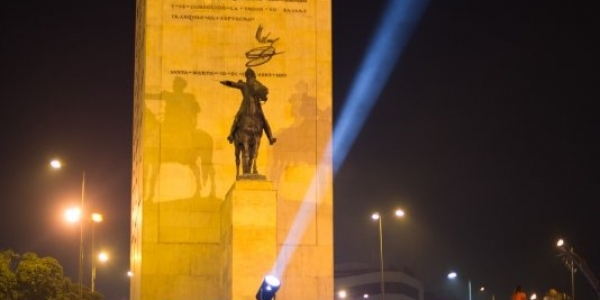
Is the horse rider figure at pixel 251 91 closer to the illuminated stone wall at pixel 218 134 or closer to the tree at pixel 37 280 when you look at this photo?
the illuminated stone wall at pixel 218 134

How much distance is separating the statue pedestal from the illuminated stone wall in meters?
4.15

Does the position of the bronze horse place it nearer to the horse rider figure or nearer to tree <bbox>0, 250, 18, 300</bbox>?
the horse rider figure

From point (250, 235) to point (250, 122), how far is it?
114 inches

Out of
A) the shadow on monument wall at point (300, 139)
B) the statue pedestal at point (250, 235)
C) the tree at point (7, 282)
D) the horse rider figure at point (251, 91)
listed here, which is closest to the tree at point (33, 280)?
the tree at point (7, 282)

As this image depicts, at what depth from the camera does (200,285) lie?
126 feet

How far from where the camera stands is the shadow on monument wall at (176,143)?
39.2 m

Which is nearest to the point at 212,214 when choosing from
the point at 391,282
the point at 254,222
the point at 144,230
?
the point at 144,230

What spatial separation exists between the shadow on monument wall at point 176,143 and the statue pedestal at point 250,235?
192 inches

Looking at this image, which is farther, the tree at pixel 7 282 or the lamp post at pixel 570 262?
the tree at pixel 7 282

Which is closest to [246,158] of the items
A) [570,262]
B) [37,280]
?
[570,262]

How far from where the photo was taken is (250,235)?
3425cm

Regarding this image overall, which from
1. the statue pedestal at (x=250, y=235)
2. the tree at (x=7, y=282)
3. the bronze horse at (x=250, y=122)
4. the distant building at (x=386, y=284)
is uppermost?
the distant building at (x=386, y=284)

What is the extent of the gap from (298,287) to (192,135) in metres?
5.43

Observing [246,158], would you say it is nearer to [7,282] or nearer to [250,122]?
[250,122]
